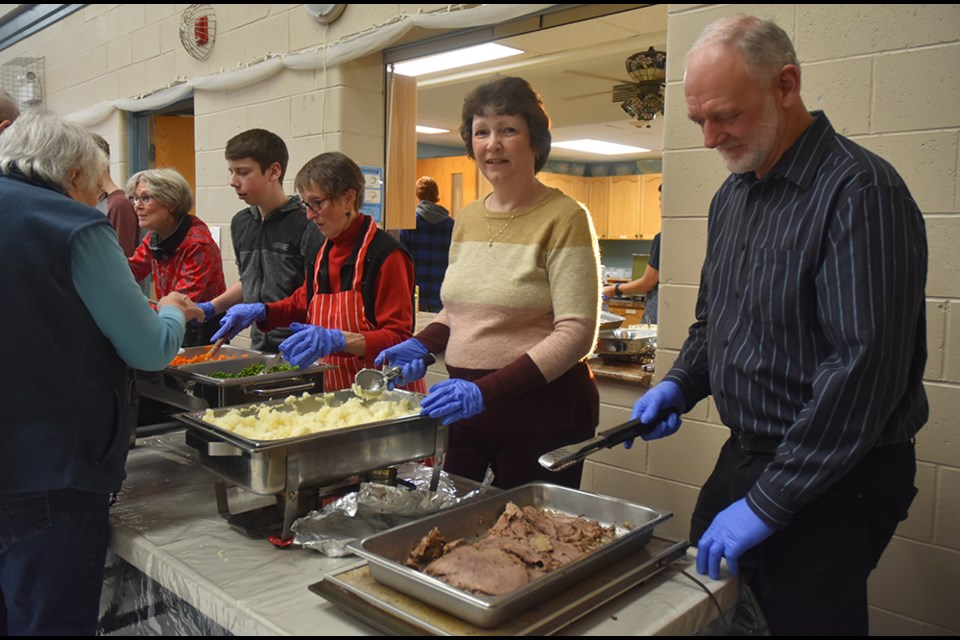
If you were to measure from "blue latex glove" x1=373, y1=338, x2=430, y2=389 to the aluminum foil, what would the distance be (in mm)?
477

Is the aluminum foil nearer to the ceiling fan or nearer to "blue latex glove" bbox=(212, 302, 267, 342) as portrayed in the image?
"blue latex glove" bbox=(212, 302, 267, 342)

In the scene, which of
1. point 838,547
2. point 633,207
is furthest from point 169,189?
point 633,207

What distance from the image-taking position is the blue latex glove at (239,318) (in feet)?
8.24

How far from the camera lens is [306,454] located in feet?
4.73

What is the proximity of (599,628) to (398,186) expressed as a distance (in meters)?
3.15

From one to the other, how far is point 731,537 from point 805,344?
1.19ft

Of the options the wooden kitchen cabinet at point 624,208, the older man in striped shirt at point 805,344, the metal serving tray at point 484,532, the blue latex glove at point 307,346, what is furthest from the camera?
the wooden kitchen cabinet at point 624,208

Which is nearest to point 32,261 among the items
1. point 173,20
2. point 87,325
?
point 87,325

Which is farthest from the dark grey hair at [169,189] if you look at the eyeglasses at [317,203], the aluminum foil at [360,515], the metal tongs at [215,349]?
the aluminum foil at [360,515]

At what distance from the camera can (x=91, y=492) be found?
1.48 metres

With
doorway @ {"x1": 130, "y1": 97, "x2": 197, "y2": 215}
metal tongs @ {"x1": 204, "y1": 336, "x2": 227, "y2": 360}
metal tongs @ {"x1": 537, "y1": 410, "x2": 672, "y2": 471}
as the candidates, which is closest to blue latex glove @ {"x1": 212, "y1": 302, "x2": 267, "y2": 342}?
metal tongs @ {"x1": 204, "y1": 336, "x2": 227, "y2": 360}

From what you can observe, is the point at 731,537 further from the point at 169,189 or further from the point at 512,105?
the point at 169,189

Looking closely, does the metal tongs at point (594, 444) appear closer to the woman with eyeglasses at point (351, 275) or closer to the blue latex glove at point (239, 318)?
the woman with eyeglasses at point (351, 275)

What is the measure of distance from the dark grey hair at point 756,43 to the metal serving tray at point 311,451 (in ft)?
3.12
